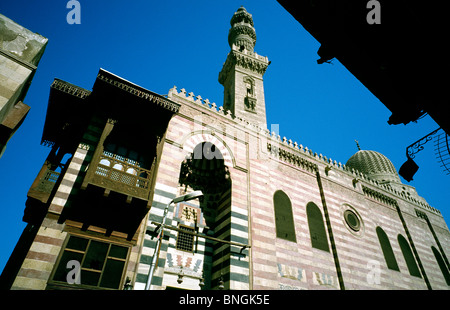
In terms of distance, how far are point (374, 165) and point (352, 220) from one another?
49.3 ft

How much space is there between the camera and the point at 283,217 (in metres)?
13.7

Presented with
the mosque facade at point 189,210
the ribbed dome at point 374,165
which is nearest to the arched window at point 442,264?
the mosque facade at point 189,210

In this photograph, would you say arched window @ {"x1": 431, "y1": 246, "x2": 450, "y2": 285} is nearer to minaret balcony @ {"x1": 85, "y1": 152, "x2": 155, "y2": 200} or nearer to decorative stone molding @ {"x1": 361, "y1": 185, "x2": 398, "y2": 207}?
decorative stone molding @ {"x1": 361, "y1": 185, "x2": 398, "y2": 207}

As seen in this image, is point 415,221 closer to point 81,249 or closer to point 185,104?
point 185,104

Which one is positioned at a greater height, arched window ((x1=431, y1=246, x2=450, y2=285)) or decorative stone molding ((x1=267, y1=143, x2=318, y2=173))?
decorative stone molding ((x1=267, y1=143, x2=318, y2=173))

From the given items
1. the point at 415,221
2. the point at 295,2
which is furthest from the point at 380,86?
the point at 415,221

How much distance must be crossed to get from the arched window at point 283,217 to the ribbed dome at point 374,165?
56.5ft

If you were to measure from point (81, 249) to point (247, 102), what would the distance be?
16434 millimetres

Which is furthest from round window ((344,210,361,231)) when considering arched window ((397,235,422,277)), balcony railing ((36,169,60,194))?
balcony railing ((36,169,60,194))

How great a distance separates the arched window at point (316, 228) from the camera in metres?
14.0

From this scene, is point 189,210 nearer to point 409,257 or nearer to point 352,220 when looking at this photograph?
point 352,220

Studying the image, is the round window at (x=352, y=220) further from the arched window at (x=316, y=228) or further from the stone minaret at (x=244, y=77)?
the stone minaret at (x=244, y=77)

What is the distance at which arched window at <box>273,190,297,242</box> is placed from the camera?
13.1 metres

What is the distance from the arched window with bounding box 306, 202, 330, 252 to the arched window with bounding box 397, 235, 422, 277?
816 centimetres
